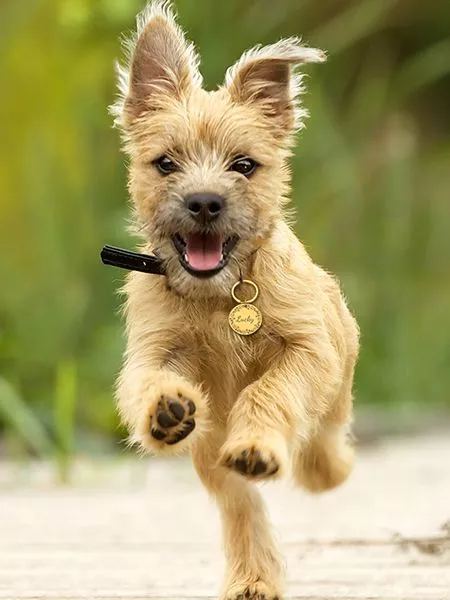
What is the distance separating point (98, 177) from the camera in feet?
33.1

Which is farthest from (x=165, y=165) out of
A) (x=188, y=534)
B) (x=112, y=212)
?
(x=112, y=212)

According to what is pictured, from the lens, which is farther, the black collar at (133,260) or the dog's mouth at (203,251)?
the black collar at (133,260)

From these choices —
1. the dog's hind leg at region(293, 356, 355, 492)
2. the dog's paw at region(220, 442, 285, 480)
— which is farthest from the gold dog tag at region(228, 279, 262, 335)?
the dog's hind leg at region(293, 356, 355, 492)

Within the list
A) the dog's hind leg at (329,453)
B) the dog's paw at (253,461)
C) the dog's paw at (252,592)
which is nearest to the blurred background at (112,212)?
the dog's hind leg at (329,453)

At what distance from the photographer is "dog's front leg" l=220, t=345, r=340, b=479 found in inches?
152

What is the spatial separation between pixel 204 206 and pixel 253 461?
2.61ft

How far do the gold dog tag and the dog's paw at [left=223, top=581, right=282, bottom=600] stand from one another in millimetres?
840

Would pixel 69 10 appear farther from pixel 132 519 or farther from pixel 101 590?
pixel 101 590

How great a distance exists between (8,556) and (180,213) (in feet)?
5.92

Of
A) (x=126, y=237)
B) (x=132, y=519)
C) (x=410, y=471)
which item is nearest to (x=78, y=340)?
(x=126, y=237)

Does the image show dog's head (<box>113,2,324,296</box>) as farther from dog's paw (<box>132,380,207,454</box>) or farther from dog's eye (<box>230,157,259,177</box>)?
dog's paw (<box>132,380,207,454</box>)

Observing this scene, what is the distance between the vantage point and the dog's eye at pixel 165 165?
4.35 meters

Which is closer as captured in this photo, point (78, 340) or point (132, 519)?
point (132, 519)

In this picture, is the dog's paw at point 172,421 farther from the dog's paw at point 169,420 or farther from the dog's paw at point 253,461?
Result: the dog's paw at point 253,461
